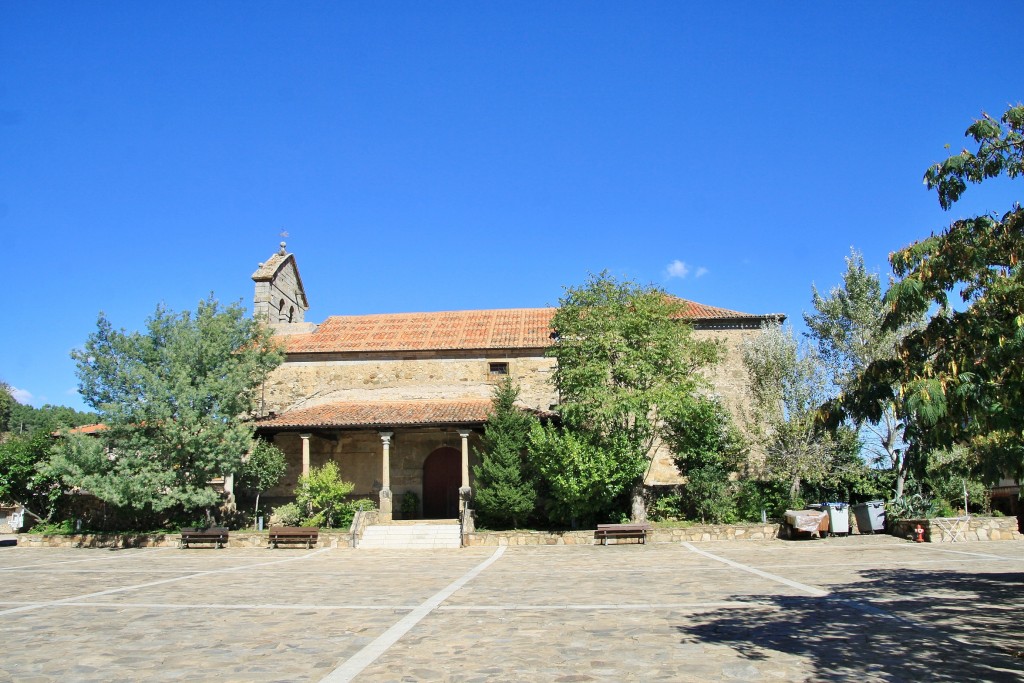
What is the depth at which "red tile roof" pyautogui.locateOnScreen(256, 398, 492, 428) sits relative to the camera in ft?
73.0

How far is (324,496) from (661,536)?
10.7 m

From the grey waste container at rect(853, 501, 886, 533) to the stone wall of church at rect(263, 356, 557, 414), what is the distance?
454 inches

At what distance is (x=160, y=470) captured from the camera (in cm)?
1930

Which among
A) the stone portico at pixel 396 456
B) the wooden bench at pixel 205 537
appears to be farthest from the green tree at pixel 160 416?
the stone portico at pixel 396 456

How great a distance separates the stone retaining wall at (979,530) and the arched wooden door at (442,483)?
48.5ft

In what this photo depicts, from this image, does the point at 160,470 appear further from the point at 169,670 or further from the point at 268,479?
the point at 169,670

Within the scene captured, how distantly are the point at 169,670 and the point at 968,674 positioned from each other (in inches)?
265

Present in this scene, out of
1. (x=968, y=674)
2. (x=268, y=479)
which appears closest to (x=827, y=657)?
(x=968, y=674)

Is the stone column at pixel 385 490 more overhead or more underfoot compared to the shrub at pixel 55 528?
more overhead

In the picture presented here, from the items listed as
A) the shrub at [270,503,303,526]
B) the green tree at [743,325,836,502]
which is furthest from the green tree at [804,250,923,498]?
the shrub at [270,503,303,526]

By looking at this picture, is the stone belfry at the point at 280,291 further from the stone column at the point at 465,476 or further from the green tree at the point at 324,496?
the stone column at the point at 465,476

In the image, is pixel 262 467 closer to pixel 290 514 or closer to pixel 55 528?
pixel 290 514

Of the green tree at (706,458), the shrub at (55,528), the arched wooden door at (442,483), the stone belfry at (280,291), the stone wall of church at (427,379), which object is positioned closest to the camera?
the green tree at (706,458)

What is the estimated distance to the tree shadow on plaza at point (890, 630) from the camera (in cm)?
539
